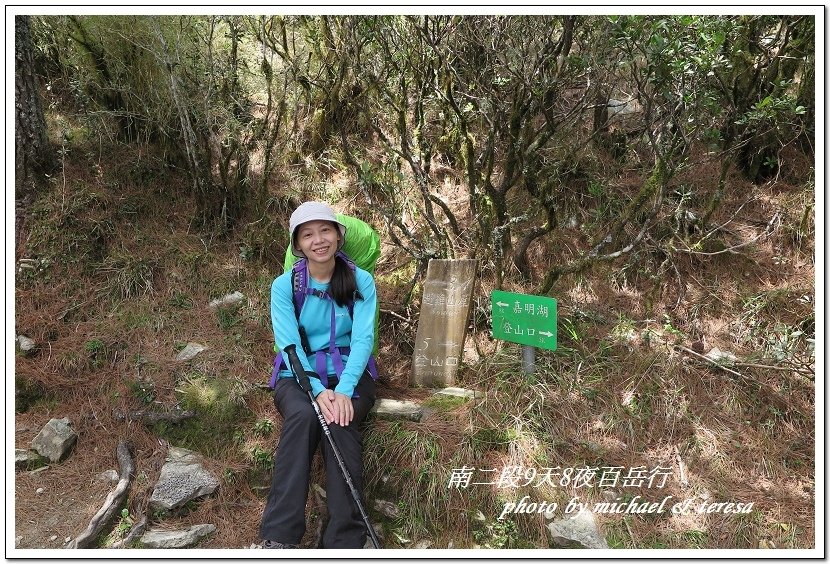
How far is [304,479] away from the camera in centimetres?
326

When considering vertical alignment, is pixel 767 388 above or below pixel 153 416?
above

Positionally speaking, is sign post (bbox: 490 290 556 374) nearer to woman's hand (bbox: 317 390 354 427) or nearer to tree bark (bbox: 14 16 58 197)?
woman's hand (bbox: 317 390 354 427)

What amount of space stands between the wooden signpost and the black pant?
1.08 m

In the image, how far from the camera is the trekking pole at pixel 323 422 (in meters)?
3.23

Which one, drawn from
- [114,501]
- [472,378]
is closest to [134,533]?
[114,501]

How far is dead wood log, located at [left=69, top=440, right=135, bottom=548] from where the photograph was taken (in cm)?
355

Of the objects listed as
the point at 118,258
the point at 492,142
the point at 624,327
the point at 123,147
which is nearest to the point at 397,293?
the point at 492,142

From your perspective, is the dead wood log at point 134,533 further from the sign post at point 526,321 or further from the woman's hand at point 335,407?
the sign post at point 526,321

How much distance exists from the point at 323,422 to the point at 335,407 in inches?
4.9

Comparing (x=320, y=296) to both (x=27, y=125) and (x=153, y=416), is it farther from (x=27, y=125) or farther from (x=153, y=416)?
(x=27, y=125)

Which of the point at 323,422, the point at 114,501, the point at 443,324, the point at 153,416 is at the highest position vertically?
the point at 443,324

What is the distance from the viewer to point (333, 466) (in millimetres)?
3320

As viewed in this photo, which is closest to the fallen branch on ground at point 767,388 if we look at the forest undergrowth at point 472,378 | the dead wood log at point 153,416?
the forest undergrowth at point 472,378

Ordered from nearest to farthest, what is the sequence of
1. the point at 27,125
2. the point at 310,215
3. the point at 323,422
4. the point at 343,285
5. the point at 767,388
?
the point at 323,422
the point at 310,215
the point at 343,285
the point at 767,388
the point at 27,125
